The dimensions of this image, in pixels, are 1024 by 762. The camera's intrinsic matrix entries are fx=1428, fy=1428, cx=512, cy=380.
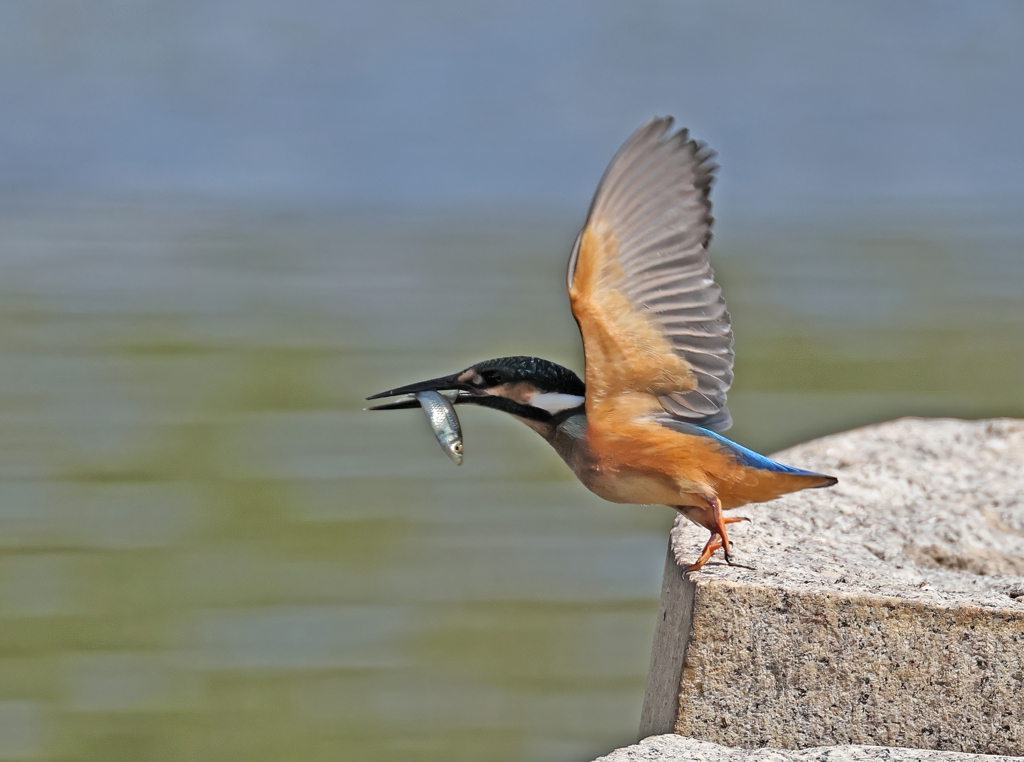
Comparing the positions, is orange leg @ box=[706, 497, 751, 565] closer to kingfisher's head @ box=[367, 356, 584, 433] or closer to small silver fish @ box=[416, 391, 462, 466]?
kingfisher's head @ box=[367, 356, 584, 433]

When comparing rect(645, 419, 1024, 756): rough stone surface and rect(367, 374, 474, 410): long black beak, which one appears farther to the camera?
rect(367, 374, 474, 410): long black beak

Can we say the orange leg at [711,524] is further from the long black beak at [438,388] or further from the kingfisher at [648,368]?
the long black beak at [438,388]

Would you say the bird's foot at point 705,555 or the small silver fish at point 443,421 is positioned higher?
the small silver fish at point 443,421

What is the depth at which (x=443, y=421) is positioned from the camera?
2400mm

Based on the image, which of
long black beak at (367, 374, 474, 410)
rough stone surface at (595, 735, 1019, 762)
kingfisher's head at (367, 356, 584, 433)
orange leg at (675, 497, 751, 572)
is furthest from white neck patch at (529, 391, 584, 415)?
rough stone surface at (595, 735, 1019, 762)

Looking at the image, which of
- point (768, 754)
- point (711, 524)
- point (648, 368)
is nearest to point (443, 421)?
point (648, 368)

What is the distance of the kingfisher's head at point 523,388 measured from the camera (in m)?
2.38

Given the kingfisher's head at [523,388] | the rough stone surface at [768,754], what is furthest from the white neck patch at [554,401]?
the rough stone surface at [768,754]

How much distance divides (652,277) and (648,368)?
0.49 feet

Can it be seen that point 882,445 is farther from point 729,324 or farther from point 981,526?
point 729,324

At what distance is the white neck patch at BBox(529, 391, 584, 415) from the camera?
2.38 metres

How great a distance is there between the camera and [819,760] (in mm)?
2223

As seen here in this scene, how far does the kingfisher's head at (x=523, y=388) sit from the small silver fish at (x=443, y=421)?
19 millimetres

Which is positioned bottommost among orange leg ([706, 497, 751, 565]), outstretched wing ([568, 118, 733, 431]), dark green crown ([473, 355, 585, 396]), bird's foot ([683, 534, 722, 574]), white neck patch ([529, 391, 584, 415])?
bird's foot ([683, 534, 722, 574])
